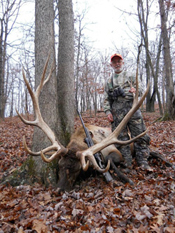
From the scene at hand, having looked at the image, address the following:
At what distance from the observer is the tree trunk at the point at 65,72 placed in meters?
5.00

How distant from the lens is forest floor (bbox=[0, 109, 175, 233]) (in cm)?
257

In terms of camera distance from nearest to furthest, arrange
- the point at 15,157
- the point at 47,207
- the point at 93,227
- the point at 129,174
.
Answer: the point at 93,227 < the point at 47,207 < the point at 129,174 < the point at 15,157

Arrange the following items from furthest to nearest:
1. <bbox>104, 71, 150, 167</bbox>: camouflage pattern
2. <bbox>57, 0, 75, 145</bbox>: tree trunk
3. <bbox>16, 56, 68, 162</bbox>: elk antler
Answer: <bbox>57, 0, 75, 145</bbox>: tree trunk
<bbox>104, 71, 150, 167</bbox>: camouflage pattern
<bbox>16, 56, 68, 162</bbox>: elk antler

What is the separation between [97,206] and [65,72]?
3.35 meters

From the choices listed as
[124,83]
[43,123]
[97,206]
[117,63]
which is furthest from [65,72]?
[97,206]

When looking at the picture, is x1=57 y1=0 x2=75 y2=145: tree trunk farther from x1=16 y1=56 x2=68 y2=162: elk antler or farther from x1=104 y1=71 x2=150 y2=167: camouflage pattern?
x1=104 y1=71 x2=150 y2=167: camouflage pattern

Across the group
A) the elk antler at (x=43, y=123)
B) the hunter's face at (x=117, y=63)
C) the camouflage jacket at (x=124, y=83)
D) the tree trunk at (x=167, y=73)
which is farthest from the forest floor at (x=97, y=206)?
the tree trunk at (x=167, y=73)

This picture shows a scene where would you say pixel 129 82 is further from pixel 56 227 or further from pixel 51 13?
pixel 56 227

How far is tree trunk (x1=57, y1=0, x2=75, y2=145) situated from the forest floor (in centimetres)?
156

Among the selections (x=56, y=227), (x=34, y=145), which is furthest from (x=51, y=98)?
(x=56, y=227)

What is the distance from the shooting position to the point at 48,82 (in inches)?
177

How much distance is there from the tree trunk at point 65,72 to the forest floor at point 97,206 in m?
1.56

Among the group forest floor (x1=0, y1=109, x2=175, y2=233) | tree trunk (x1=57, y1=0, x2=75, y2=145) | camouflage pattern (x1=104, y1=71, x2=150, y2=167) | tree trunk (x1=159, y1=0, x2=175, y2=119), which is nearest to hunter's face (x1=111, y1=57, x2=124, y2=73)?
camouflage pattern (x1=104, y1=71, x2=150, y2=167)

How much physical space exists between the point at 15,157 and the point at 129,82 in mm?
3781
